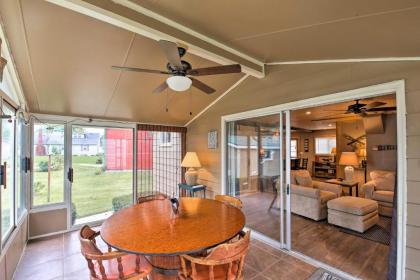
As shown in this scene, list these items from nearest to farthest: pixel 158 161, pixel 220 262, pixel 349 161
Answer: pixel 220 262 < pixel 349 161 < pixel 158 161

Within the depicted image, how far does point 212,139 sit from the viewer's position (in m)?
4.55

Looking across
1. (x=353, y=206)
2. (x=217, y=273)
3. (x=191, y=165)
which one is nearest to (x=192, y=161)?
(x=191, y=165)

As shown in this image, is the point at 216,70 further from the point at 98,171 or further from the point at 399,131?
the point at 98,171

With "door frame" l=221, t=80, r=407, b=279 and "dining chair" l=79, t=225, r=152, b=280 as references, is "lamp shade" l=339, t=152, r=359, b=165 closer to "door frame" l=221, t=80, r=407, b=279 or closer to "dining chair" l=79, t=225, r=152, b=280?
"door frame" l=221, t=80, r=407, b=279

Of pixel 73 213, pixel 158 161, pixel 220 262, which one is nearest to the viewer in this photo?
pixel 220 262

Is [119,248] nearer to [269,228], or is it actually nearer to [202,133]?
[269,228]

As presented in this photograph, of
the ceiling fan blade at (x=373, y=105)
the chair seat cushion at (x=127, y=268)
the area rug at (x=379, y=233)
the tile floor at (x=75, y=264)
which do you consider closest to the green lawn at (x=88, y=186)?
the tile floor at (x=75, y=264)

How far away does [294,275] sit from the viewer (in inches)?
98.6

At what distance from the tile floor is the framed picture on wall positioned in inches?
82.4

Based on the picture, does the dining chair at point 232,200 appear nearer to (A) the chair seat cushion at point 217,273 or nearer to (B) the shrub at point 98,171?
(A) the chair seat cushion at point 217,273

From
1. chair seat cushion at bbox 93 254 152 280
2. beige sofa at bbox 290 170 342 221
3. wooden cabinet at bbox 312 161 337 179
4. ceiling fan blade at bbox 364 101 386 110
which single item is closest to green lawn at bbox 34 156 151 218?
chair seat cushion at bbox 93 254 152 280

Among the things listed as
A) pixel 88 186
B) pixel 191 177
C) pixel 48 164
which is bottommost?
pixel 88 186

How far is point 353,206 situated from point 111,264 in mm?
3969

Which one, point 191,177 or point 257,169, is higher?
Answer: point 257,169
